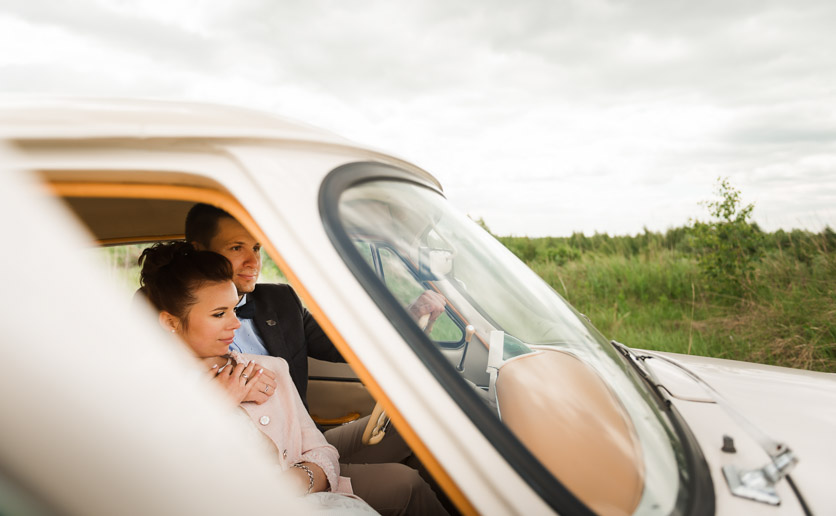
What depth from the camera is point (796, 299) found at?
5.71 metres

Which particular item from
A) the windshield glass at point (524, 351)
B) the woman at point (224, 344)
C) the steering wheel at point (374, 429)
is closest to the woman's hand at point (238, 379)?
the woman at point (224, 344)

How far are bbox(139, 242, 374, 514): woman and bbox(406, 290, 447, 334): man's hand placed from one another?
706mm

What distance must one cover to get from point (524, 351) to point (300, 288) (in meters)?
0.71

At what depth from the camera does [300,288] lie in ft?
3.14

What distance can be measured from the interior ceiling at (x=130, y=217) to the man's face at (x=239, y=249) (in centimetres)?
40

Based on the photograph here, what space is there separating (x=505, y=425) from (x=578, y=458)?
7.4 inches

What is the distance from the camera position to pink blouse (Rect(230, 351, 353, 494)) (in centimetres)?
162

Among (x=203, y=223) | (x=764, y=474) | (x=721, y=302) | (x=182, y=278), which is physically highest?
(x=203, y=223)

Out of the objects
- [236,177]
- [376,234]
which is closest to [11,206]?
[236,177]

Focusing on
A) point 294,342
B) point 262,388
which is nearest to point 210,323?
point 262,388

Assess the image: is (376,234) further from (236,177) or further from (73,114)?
(73,114)

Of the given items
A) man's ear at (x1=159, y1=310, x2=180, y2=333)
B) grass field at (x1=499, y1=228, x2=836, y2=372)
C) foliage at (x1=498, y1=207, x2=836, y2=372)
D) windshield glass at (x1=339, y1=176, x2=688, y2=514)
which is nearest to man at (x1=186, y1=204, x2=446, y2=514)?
windshield glass at (x1=339, y1=176, x2=688, y2=514)

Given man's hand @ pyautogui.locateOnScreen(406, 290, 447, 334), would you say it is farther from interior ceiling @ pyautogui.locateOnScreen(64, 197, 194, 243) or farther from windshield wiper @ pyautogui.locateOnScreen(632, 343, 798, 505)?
interior ceiling @ pyautogui.locateOnScreen(64, 197, 194, 243)

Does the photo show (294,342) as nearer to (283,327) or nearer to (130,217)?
(283,327)
